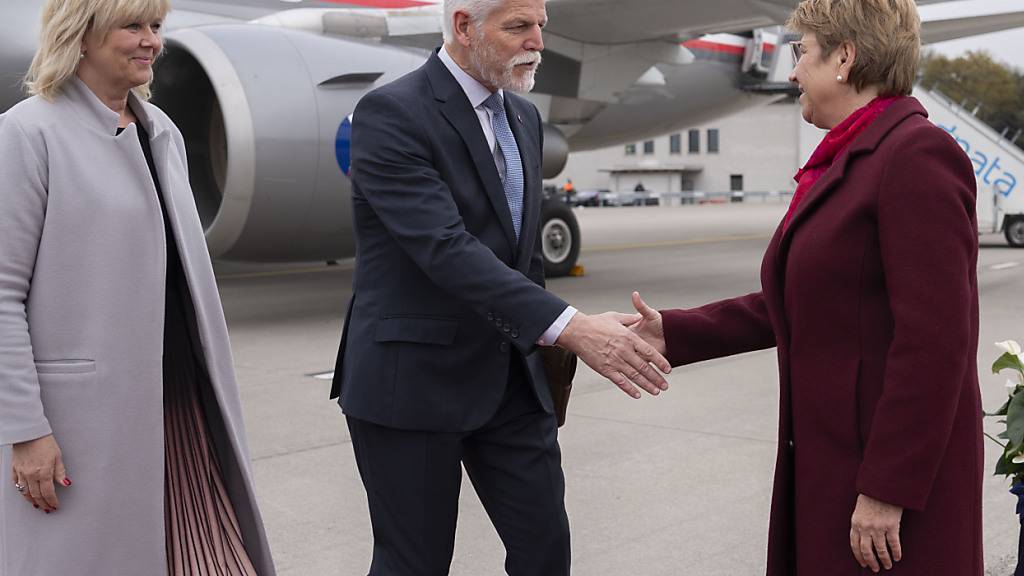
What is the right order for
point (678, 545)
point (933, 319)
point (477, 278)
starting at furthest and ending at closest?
point (678, 545), point (477, 278), point (933, 319)

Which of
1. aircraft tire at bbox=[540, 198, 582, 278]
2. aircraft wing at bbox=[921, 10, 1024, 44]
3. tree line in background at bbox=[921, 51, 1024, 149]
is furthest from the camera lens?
tree line in background at bbox=[921, 51, 1024, 149]

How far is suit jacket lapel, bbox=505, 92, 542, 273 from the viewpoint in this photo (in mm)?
2404

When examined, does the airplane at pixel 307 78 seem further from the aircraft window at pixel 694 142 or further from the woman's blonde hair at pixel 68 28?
the aircraft window at pixel 694 142

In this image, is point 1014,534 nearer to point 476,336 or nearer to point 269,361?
point 476,336

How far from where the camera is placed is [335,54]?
7.97 meters

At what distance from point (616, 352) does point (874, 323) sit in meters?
0.57

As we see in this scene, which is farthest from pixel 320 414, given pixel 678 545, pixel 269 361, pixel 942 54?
pixel 942 54

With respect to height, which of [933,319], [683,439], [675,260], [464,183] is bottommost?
[675,260]

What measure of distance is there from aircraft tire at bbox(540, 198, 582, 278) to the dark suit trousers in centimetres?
914

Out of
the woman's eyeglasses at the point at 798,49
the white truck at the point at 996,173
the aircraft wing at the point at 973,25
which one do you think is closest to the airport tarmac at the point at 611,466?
the woman's eyeglasses at the point at 798,49

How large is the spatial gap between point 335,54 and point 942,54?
189ft

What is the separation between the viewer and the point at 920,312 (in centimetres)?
180

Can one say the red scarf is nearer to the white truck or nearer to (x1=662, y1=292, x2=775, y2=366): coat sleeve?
(x1=662, y1=292, x2=775, y2=366): coat sleeve

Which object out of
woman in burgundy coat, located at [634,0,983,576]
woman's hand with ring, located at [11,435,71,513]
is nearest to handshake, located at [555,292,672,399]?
woman in burgundy coat, located at [634,0,983,576]
